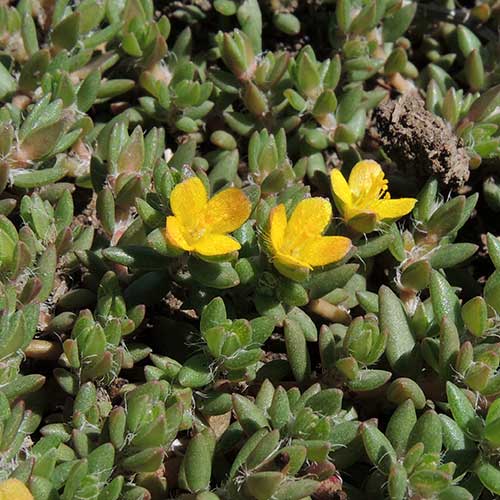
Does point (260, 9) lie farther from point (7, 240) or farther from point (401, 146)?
point (7, 240)

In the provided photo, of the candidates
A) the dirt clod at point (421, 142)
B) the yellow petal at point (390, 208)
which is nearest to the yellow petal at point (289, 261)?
the yellow petal at point (390, 208)

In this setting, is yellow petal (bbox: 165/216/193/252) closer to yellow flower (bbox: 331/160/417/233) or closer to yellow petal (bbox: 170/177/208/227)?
yellow petal (bbox: 170/177/208/227)

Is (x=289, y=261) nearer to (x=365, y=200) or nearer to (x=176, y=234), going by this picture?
(x=176, y=234)

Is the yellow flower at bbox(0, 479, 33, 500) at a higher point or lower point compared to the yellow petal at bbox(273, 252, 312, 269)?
lower

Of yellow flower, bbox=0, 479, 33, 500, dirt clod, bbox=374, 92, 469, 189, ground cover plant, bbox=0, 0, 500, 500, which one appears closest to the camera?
yellow flower, bbox=0, 479, 33, 500

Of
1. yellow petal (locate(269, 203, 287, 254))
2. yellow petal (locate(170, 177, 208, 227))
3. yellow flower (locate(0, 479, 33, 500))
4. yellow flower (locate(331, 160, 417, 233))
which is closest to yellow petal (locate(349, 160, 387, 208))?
yellow flower (locate(331, 160, 417, 233))

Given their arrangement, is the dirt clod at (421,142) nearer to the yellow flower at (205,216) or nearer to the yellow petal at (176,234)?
the yellow flower at (205,216)

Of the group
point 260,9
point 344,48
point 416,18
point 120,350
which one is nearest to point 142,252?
point 120,350
